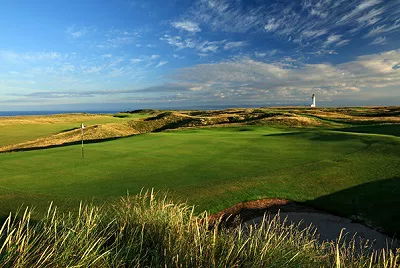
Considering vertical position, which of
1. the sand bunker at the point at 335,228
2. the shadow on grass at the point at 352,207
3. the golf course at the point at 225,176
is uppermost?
the golf course at the point at 225,176

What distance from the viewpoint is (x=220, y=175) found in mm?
14438

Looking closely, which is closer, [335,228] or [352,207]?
[335,228]

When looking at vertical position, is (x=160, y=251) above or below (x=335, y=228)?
above

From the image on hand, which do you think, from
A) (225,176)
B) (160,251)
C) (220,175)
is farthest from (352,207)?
(160,251)

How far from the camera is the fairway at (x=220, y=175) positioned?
11438mm

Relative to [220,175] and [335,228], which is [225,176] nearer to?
[220,175]

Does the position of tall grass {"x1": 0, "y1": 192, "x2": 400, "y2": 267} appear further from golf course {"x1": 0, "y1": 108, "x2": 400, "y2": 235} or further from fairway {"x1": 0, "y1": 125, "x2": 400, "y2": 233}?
fairway {"x1": 0, "y1": 125, "x2": 400, "y2": 233}

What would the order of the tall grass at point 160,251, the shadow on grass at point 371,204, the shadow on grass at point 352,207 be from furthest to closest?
the shadow on grass at point 352,207
the shadow on grass at point 371,204
the tall grass at point 160,251

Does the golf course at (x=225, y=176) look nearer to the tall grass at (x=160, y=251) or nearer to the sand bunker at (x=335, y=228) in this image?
the sand bunker at (x=335, y=228)

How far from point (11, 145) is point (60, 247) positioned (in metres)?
43.5

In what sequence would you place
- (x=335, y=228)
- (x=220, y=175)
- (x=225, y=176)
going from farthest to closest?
(x=220, y=175) → (x=225, y=176) → (x=335, y=228)

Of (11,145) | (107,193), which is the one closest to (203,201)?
(107,193)

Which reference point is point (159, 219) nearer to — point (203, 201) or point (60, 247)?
point (60, 247)

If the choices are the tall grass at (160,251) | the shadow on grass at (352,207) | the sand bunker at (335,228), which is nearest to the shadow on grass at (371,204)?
the shadow on grass at (352,207)
